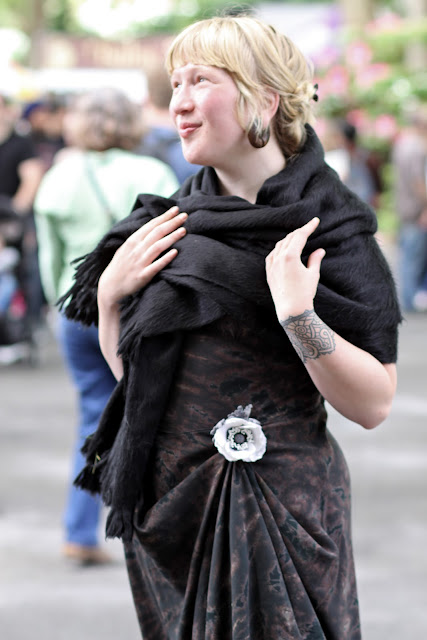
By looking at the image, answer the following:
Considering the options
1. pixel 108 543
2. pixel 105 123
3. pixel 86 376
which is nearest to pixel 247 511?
pixel 86 376

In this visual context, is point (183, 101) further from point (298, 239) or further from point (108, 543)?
point (108, 543)

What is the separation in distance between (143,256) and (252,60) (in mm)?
483

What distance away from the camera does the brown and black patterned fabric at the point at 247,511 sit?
93.8 inches

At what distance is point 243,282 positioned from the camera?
2.33 meters

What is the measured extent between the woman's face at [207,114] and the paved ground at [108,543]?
7.72ft

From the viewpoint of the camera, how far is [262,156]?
2438 millimetres

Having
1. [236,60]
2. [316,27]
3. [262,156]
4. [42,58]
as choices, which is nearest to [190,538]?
[262,156]

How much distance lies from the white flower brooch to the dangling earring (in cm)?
57

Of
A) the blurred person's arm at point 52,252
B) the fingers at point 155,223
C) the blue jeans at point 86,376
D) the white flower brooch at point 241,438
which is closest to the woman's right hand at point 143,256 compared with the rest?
the fingers at point 155,223

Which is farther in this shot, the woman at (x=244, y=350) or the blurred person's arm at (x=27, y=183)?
the blurred person's arm at (x=27, y=183)

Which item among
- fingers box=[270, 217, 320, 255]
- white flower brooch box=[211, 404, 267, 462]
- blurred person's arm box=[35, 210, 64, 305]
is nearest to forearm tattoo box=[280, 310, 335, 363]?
fingers box=[270, 217, 320, 255]

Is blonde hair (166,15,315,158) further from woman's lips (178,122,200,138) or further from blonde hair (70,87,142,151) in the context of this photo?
blonde hair (70,87,142,151)

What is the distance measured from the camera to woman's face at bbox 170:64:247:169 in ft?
7.64

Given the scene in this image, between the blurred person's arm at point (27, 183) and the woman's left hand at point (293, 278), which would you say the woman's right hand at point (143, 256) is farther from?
the blurred person's arm at point (27, 183)
